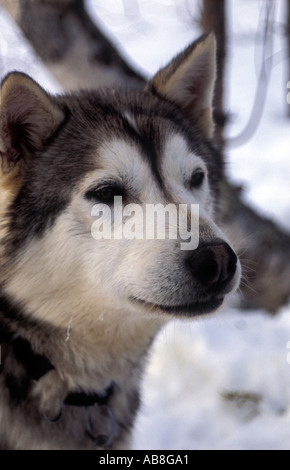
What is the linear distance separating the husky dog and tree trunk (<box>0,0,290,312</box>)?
1.49 m

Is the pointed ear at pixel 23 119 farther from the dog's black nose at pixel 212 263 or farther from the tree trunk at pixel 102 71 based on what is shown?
the tree trunk at pixel 102 71

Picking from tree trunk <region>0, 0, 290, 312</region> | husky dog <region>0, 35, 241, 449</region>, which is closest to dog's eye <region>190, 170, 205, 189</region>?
husky dog <region>0, 35, 241, 449</region>

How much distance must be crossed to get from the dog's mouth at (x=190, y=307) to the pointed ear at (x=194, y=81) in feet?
3.46

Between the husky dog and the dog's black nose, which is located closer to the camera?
the dog's black nose

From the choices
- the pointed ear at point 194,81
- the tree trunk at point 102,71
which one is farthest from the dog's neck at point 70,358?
the tree trunk at point 102,71

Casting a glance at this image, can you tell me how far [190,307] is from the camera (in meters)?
1.89

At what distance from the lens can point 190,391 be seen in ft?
11.5

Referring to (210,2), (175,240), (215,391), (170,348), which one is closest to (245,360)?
(215,391)

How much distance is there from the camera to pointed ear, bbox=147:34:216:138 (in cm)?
239

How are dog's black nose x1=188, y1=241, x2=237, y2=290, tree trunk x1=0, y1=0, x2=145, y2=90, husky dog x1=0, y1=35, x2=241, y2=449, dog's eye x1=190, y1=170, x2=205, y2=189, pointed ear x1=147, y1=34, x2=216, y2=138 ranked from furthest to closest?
tree trunk x1=0, y1=0, x2=145, y2=90
pointed ear x1=147, y1=34, x2=216, y2=138
dog's eye x1=190, y1=170, x2=205, y2=189
husky dog x1=0, y1=35, x2=241, y2=449
dog's black nose x1=188, y1=241, x2=237, y2=290

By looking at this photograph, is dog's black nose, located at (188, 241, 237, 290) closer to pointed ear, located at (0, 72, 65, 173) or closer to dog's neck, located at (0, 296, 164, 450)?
dog's neck, located at (0, 296, 164, 450)

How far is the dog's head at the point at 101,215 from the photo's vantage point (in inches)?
72.7

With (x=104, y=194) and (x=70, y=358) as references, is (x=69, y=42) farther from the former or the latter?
(x=70, y=358)

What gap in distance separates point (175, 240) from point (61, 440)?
101 centimetres
